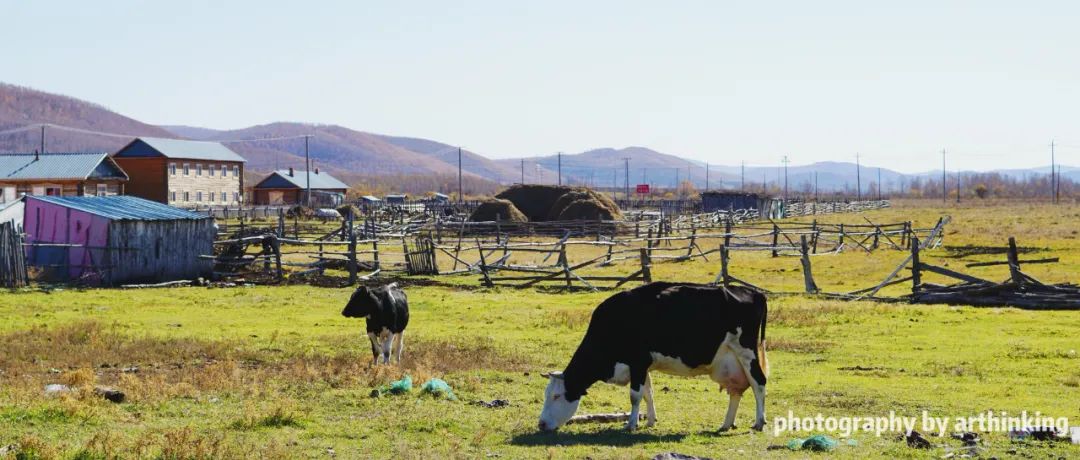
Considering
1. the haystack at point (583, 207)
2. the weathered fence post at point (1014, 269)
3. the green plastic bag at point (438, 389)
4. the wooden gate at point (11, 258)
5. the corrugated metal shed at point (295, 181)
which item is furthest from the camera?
the corrugated metal shed at point (295, 181)

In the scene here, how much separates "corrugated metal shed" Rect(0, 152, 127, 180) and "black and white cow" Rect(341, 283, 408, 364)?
2260 inches

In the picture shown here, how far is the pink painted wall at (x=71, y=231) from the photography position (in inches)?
1316

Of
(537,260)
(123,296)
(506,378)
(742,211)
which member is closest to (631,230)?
(537,260)

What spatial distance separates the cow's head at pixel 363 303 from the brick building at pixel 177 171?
71221mm

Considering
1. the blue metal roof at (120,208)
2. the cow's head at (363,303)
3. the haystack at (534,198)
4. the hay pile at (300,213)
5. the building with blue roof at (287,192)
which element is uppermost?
the building with blue roof at (287,192)

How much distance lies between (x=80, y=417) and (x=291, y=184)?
94.4 metres

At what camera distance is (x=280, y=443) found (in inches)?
437

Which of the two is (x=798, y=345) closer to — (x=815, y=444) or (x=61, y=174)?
(x=815, y=444)

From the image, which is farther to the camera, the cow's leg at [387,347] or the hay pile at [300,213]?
the hay pile at [300,213]

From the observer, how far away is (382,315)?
1703 cm

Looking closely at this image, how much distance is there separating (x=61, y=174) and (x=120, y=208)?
38.1 meters

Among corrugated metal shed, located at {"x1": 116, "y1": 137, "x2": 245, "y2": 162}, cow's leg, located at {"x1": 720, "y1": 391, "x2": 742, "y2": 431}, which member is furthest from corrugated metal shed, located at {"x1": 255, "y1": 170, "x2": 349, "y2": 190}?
cow's leg, located at {"x1": 720, "y1": 391, "x2": 742, "y2": 431}

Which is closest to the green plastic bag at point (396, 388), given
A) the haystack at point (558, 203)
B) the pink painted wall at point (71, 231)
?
the pink painted wall at point (71, 231)

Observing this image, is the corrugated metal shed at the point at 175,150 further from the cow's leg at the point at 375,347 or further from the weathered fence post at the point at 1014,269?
the cow's leg at the point at 375,347
